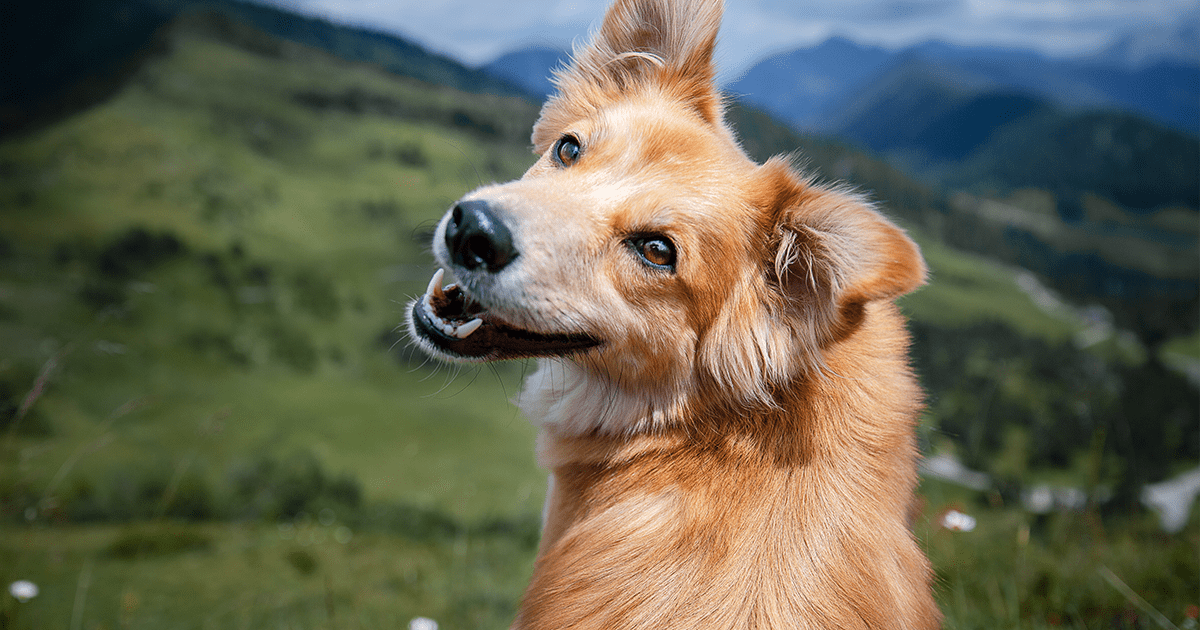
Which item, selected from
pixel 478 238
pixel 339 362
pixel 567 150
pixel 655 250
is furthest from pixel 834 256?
pixel 339 362

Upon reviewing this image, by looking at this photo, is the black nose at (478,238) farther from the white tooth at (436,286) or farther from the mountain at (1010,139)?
the mountain at (1010,139)

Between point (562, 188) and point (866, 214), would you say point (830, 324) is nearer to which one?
point (866, 214)

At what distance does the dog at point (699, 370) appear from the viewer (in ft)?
6.53

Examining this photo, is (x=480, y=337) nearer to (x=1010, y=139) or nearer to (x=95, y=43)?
(x=95, y=43)

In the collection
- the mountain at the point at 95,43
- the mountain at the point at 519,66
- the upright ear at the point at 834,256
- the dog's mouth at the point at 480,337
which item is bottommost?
the mountain at the point at 95,43

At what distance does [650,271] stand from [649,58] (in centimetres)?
135

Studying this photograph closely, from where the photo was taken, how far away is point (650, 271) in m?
2.38

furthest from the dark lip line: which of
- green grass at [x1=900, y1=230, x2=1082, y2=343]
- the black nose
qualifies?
green grass at [x1=900, y1=230, x2=1082, y2=343]

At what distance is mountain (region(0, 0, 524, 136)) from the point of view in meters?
8.65

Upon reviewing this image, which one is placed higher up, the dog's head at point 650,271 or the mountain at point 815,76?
the dog's head at point 650,271

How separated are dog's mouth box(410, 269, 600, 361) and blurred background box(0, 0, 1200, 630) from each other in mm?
1031

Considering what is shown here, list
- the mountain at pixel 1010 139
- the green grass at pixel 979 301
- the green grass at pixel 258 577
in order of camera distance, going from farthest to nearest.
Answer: the mountain at pixel 1010 139 < the green grass at pixel 979 301 < the green grass at pixel 258 577

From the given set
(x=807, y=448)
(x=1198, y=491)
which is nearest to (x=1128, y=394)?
(x=1198, y=491)

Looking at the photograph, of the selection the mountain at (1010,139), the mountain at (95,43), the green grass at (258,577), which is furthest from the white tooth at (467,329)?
the mountain at (1010,139)
